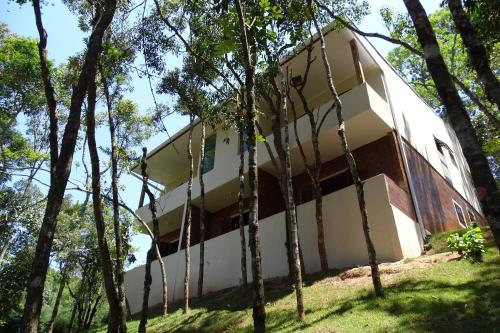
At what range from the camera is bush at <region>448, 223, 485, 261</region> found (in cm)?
949

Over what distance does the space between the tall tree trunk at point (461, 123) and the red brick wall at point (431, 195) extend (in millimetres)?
9603

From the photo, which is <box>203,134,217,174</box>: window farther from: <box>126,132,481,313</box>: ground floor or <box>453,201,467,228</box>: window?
<box>453,201,467,228</box>: window

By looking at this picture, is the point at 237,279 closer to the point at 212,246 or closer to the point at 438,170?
the point at 212,246

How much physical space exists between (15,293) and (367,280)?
15.2 metres

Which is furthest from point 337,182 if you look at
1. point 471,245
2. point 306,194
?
point 471,245

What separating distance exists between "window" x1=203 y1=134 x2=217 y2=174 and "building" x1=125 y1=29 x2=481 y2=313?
0.19ft

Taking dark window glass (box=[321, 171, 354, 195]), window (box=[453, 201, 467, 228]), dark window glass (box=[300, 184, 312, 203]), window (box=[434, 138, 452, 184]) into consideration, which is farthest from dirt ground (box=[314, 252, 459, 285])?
window (box=[434, 138, 452, 184])

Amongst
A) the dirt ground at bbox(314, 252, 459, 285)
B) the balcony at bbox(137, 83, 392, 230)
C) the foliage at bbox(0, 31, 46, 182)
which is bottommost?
the dirt ground at bbox(314, 252, 459, 285)

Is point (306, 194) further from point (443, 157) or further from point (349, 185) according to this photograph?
point (443, 157)

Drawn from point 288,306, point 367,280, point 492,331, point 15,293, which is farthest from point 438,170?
point 15,293

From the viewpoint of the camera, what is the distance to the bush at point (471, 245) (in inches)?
374

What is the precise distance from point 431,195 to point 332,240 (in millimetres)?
4572

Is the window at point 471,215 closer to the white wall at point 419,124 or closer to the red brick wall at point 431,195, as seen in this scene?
the white wall at point 419,124

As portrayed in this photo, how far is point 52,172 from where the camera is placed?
22.6ft
